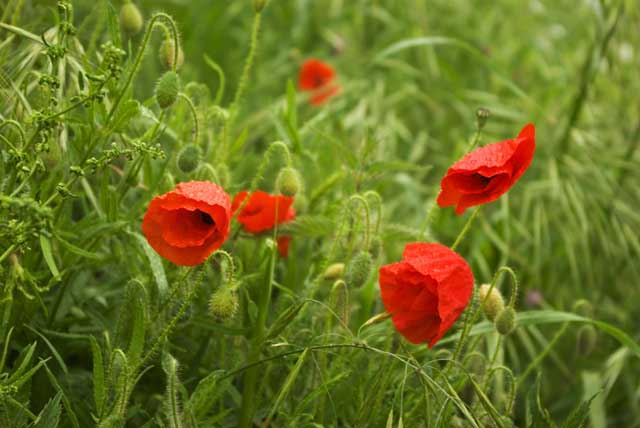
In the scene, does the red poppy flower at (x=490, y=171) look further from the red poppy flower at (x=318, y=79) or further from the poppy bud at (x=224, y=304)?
the red poppy flower at (x=318, y=79)

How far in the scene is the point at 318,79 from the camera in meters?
2.74

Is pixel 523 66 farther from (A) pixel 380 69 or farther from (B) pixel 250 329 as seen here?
(B) pixel 250 329

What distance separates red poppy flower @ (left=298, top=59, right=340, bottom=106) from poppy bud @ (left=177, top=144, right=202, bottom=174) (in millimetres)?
1276

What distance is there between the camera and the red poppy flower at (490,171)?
1275 millimetres

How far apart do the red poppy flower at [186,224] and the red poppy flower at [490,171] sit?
314 millimetres

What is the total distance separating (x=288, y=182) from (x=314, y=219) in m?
0.11

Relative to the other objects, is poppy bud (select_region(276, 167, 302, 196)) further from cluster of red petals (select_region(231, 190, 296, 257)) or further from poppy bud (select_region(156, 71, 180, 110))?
poppy bud (select_region(156, 71, 180, 110))

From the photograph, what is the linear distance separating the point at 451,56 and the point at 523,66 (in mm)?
240

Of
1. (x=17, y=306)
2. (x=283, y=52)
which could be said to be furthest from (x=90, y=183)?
(x=283, y=52)

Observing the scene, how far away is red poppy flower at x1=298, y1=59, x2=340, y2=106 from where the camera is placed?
2.69 m

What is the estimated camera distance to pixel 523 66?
3.12 m

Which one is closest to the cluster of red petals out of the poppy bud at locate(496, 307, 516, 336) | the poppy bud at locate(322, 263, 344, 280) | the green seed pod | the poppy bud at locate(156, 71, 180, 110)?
the poppy bud at locate(322, 263, 344, 280)

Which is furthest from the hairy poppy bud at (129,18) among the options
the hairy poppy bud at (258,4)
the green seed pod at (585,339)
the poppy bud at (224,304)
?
the green seed pod at (585,339)

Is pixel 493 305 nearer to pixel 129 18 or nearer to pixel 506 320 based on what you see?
pixel 506 320
